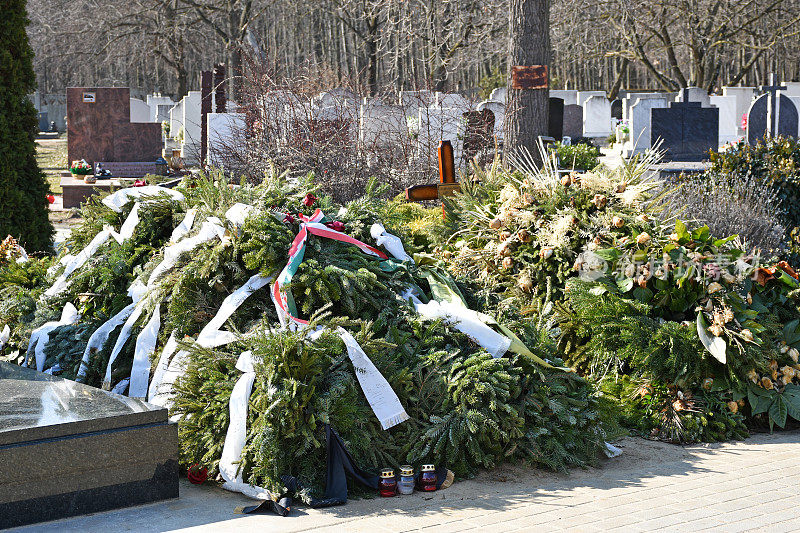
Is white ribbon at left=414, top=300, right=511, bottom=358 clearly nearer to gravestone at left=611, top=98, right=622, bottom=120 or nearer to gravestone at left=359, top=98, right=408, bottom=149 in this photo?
gravestone at left=359, top=98, right=408, bottom=149

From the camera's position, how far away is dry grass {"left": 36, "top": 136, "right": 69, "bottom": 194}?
22.6 meters

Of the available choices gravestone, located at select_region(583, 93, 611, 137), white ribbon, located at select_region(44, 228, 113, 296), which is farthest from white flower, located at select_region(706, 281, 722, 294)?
gravestone, located at select_region(583, 93, 611, 137)

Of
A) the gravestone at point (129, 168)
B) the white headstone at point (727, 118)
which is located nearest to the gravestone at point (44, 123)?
the gravestone at point (129, 168)

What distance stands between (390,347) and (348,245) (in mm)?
887

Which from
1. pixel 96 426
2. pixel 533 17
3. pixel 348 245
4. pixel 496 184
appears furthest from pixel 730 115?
pixel 96 426

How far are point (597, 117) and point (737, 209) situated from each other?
2621cm

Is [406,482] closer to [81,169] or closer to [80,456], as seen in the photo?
[80,456]

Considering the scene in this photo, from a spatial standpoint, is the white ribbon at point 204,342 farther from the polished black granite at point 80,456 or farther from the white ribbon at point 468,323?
the white ribbon at point 468,323

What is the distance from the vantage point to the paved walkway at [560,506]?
366 centimetres

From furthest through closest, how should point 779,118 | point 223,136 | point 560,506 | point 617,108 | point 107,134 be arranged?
1. point 617,108
2. point 107,134
3. point 779,118
4. point 223,136
5. point 560,506

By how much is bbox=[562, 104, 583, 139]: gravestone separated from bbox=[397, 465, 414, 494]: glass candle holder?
1003 inches

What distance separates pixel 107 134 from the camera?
793 inches

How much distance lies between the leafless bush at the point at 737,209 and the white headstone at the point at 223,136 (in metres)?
5.88

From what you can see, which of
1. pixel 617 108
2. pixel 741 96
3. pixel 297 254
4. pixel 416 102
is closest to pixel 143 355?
pixel 297 254
